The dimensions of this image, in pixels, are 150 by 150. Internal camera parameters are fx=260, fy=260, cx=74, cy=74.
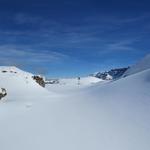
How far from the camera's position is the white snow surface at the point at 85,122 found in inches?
486

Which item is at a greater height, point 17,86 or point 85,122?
point 17,86

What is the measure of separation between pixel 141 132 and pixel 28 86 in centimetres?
2303

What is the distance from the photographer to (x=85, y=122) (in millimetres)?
15297

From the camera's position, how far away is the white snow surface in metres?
12.3

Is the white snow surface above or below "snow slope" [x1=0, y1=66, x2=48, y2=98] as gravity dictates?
below

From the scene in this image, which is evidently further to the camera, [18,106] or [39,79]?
[39,79]

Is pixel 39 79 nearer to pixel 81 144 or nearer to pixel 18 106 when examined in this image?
pixel 18 106

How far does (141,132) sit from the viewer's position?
42.8 ft

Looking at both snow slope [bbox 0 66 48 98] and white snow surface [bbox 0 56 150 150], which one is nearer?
white snow surface [bbox 0 56 150 150]

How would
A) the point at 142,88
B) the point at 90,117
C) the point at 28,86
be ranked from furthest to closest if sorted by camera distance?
the point at 28,86, the point at 142,88, the point at 90,117

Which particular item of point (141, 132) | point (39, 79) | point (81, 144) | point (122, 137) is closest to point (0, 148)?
point (81, 144)

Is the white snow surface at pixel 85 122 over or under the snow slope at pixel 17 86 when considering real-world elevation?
under

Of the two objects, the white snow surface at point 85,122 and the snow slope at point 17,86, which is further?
the snow slope at point 17,86

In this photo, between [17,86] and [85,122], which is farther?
[17,86]
